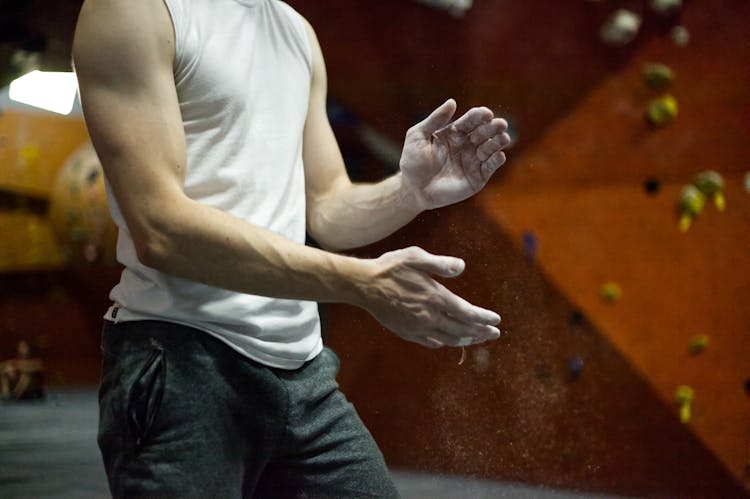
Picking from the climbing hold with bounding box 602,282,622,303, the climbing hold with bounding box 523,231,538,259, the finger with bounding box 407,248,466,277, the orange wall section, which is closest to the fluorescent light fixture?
the orange wall section

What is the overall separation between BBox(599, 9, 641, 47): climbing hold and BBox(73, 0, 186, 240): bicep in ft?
3.53

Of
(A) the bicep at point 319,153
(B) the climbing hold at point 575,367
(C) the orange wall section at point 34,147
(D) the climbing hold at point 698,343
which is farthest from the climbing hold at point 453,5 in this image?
(D) the climbing hold at point 698,343

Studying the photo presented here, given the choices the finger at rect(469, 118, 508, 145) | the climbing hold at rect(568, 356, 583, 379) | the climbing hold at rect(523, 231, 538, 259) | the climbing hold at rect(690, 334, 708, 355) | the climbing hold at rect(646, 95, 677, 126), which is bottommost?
the climbing hold at rect(690, 334, 708, 355)

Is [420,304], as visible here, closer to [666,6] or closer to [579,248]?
[579,248]

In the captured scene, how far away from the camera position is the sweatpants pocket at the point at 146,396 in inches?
31.1

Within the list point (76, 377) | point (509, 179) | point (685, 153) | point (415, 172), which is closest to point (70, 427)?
point (76, 377)

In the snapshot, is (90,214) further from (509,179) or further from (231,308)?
(509,179)

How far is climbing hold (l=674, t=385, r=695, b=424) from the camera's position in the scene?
1779 mm

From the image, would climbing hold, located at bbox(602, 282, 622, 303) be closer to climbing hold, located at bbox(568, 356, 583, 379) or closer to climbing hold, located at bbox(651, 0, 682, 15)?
climbing hold, located at bbox(568, 356, 583, 379)

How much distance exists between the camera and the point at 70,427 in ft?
3.85

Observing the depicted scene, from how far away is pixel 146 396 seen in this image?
792 millimetres

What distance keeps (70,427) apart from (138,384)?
16.8 inches

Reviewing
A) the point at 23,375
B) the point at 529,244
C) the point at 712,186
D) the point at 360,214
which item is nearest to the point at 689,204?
the point at 712,186

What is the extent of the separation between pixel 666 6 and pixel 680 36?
0.19 feet
